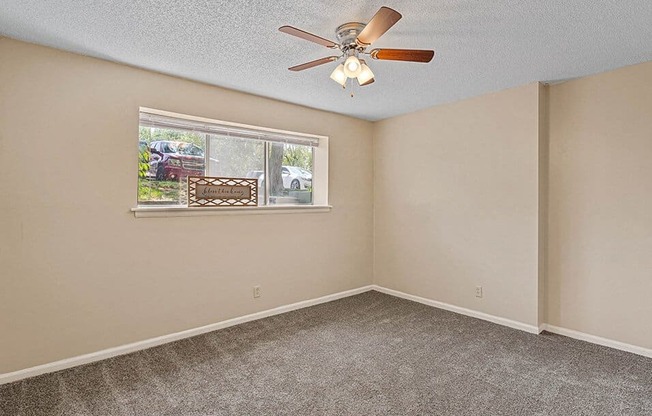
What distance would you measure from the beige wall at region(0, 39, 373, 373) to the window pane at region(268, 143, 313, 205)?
35 cm

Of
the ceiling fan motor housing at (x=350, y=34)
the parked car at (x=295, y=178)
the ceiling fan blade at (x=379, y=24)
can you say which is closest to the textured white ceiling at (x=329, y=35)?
the ceiling fan motor housing at (x=350, y=34)

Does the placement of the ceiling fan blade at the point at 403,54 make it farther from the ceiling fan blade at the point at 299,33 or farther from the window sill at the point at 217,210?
the window sill at the point at 217,210

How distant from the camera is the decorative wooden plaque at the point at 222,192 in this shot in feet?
10.6

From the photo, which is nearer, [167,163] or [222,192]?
[167,163]

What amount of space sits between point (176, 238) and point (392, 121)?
2947mm

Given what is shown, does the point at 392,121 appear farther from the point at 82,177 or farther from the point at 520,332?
the point at 82,177

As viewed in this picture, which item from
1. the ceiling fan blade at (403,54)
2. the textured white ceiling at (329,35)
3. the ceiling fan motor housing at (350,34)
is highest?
the textured white ceiling at (329,35)

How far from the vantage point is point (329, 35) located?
2273 millimetres

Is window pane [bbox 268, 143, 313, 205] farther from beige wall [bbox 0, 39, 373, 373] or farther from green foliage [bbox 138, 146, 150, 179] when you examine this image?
green foliage [bbox 138, 146, 150, 179]

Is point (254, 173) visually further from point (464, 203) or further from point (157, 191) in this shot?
point (464, 203)

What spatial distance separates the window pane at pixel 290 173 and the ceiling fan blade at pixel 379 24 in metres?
2.12

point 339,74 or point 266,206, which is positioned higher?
point 339,74

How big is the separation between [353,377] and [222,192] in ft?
6.66

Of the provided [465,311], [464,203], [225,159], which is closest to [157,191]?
[225,159]
